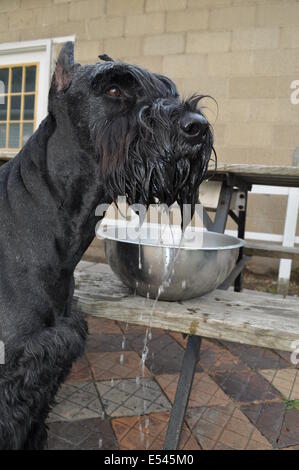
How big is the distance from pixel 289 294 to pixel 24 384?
12.7 ft

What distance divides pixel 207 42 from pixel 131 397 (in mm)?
4231

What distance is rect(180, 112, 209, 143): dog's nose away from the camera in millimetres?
1123

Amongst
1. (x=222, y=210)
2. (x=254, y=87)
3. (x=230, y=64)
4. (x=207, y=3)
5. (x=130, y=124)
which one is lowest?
(x=222, y=210)

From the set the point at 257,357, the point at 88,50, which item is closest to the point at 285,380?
the point at 257,357

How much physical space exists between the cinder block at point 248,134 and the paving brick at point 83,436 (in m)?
3.68

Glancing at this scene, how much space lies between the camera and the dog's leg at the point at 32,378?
4.12 ft

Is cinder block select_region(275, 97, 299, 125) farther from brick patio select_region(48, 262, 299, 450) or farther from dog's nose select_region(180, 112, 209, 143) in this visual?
dog's nose select_region(180, 112, 209, 143)

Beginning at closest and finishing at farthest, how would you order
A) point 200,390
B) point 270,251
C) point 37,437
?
point 37,437 → point 200,390 → point 270,251

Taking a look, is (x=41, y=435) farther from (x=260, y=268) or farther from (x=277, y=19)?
(x=277, y=19)

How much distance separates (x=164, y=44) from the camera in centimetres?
484

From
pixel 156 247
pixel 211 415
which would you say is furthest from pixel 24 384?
pixel 211 415

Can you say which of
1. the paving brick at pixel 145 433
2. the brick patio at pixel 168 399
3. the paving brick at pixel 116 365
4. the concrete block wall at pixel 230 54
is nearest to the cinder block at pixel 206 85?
the concrete block wall at pixel 230 54

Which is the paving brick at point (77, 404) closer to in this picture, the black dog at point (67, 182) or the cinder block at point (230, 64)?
the black dog at point (67, 182)

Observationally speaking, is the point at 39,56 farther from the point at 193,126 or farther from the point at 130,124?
the point at 193,126
